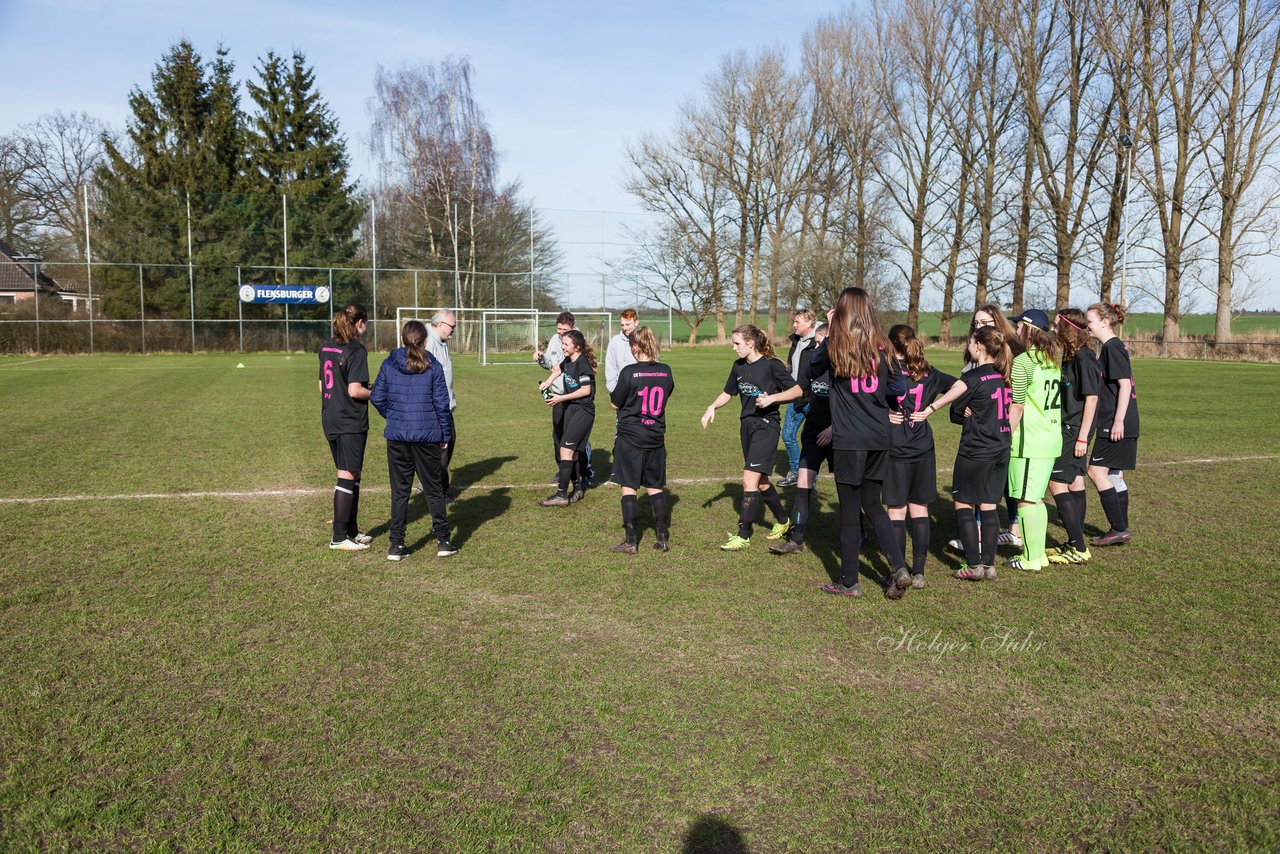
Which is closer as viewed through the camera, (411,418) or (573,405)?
(411,418)

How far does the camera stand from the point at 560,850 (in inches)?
116

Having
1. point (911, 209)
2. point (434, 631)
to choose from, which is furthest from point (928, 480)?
point (911, 209)

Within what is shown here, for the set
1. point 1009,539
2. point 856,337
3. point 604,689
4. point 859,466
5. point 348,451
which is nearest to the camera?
point 604,689

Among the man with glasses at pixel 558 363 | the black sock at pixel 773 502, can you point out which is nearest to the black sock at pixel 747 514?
the black sock at pixel 773 502

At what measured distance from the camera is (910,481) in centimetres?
575

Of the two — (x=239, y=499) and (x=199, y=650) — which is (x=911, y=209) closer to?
(x=239, y=499)

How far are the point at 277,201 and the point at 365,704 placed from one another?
40751mm

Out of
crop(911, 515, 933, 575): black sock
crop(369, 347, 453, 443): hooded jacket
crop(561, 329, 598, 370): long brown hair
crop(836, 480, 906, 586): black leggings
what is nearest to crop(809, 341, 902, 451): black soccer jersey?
crop(836, 480, 906, 586): black leggings

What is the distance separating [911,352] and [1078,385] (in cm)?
160

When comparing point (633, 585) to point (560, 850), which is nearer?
point (560, 850)

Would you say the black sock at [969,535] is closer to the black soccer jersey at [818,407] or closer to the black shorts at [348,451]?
the black soccer jersey at [818,407]

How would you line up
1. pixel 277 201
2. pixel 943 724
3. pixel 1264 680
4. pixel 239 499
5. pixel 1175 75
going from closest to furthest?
pixel 943 724 < pixel 1264 680 < pixel 239 499 < pixel 1175 75 < pixel 277 201

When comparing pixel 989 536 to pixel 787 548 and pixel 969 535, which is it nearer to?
pixel 969 535

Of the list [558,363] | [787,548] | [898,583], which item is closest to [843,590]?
[898,583]
